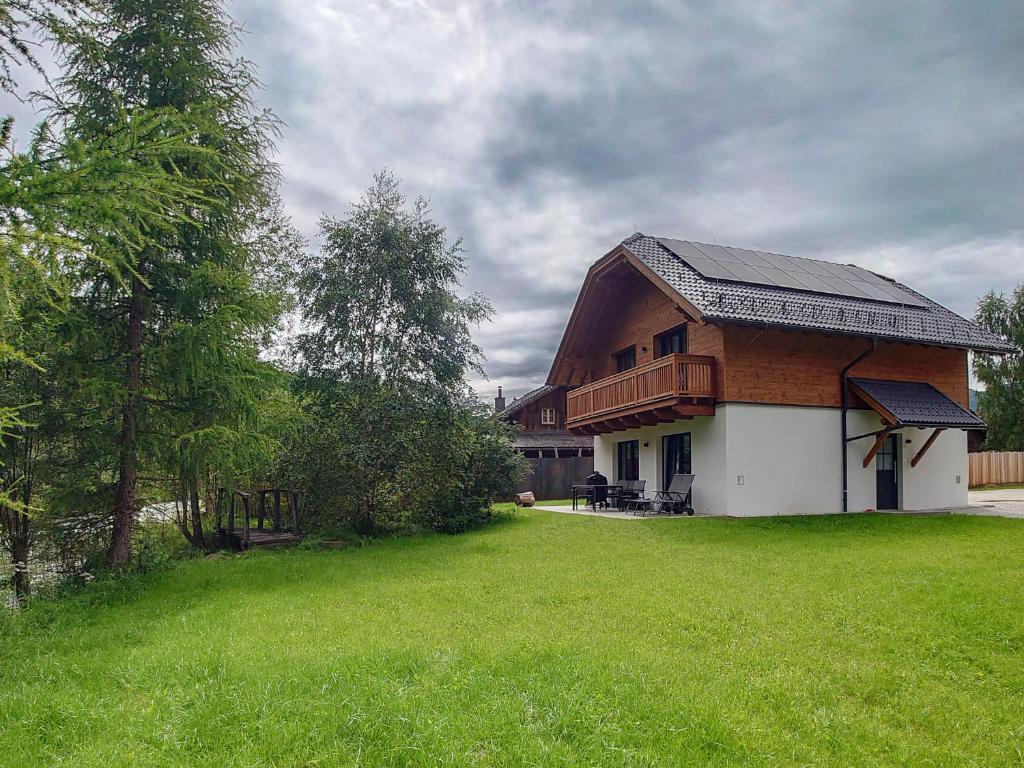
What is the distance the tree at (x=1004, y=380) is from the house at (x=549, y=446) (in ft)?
71.6

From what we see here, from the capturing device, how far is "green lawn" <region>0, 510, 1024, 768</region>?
10.8 feet

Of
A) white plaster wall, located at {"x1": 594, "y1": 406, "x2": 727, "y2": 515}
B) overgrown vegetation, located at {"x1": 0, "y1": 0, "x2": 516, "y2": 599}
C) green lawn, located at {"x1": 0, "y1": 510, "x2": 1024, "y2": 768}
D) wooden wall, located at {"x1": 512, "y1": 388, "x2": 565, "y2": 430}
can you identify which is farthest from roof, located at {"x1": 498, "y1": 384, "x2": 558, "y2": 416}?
green lawn, located at {"x1": 0, "y1": 510, "x2": 1024, "y2": 768}

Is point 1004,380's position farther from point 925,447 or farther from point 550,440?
point 550,440

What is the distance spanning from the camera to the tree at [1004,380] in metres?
33.2

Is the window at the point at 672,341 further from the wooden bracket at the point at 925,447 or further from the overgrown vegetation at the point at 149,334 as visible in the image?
the overgrown vegetation at the point at 149,334

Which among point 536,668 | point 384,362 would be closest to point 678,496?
point 384,362

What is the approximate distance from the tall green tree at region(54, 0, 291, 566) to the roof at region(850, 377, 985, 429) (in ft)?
42.8

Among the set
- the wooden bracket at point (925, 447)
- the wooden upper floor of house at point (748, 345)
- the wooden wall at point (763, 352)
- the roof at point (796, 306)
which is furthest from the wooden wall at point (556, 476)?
the wooden bracket at point (925, 447)

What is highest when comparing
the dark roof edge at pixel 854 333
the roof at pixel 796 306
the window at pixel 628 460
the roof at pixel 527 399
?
the roof at pixel 796 306

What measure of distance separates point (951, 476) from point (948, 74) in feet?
34.1

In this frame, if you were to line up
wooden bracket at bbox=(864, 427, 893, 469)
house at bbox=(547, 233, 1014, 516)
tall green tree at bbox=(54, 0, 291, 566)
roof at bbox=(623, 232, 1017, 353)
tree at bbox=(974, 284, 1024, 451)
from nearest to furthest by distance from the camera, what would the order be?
tall green tree at bbox=(54, 0, 291, 566)
roof at bbox=(623, 232, 1017, 353)
house at bbox=(547, 233, 1014, 516)
wooden bracket at bbox=(864, 427, 893, 469)
tree at bbox=(974, 284, 1024, 451)

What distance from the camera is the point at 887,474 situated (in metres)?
15.8

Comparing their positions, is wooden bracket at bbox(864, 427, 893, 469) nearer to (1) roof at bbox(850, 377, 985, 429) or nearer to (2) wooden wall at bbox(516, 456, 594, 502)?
(1) roof at bbox(850, 377, 985, 429)

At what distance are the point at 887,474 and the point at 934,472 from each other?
1.52m
